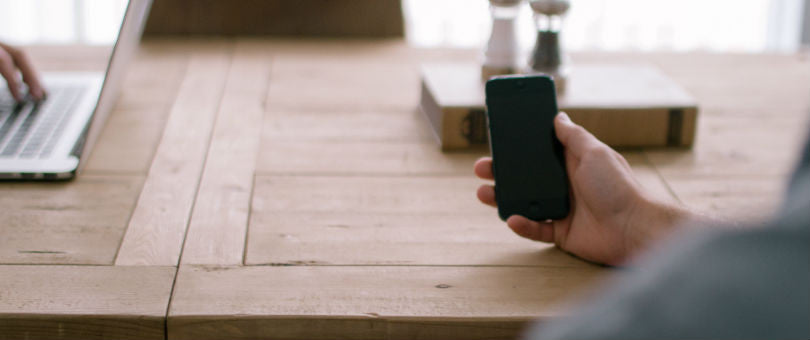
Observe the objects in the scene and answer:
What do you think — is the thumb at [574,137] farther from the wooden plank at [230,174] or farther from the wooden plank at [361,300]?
the wooden plank at [230,174]

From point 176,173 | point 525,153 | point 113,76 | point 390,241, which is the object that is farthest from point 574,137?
point 113,76

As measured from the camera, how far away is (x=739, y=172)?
101 centimetres

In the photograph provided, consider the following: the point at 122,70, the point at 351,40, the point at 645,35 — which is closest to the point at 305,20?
the point at 351,40

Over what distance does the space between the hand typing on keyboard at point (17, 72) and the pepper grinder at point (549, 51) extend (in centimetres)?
A: 68

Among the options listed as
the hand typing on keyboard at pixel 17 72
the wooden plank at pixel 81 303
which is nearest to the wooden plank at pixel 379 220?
the wooden plank at pixel 81 303

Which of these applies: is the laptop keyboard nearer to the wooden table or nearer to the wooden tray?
the wooden table

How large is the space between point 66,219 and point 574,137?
524 millimetres

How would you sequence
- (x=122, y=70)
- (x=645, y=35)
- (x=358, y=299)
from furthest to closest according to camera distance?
(x=645, y=35) < (x=122, y=70) < (x=358, y=299)

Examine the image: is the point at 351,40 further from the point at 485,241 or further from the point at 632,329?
the point at 632,329

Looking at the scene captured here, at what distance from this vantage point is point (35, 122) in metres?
1.06

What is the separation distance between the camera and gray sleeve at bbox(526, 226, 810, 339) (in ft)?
0.66

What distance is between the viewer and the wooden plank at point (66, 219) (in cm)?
78

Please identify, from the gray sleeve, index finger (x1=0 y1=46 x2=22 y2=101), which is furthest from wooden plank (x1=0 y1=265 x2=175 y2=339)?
the gray sleeve

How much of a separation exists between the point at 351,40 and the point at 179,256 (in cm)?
84
